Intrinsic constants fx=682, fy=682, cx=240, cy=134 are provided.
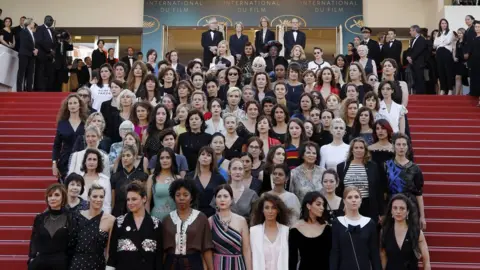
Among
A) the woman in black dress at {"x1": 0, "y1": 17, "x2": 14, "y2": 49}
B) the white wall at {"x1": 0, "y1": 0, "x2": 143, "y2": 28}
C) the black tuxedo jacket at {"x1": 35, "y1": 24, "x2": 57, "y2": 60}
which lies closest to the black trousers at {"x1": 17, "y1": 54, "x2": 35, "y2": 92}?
the black tuxedo jacket at {"x1": 35, "y1": 24, "x2": 57, "y2": 60}

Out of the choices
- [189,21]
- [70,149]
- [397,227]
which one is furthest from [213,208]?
[189,21]

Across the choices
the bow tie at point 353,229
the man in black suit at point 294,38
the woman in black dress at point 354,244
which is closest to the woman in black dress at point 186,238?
the woman in black dress at point 354,244

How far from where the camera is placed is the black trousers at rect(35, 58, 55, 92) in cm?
1615

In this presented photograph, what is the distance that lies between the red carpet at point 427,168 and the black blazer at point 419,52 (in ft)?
4.63

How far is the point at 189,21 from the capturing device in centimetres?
2277

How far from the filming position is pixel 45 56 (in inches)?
627

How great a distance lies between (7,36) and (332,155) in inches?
422

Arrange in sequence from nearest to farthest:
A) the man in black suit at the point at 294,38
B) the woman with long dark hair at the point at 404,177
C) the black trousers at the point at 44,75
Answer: the woman with long dark hair at the point at 404,177 < the man in black suit at the point at 294,38 < the black trousers at the point at 44,75

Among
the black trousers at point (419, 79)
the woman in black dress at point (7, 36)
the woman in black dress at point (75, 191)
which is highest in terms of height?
the woman in black dress at point (7, 36)

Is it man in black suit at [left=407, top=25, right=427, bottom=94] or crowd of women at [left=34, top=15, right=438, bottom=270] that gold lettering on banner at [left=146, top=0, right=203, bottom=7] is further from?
crowd of women at [left=34, top=15, right=438, bottom=270]

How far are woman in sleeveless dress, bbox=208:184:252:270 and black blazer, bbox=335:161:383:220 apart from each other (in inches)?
61.3

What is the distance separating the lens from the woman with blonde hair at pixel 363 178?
25.0 ft

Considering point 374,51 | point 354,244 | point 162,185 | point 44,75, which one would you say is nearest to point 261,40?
point 374,51

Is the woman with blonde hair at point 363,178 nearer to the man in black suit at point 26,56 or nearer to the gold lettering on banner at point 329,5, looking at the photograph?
the man in black suit at point 26,56
